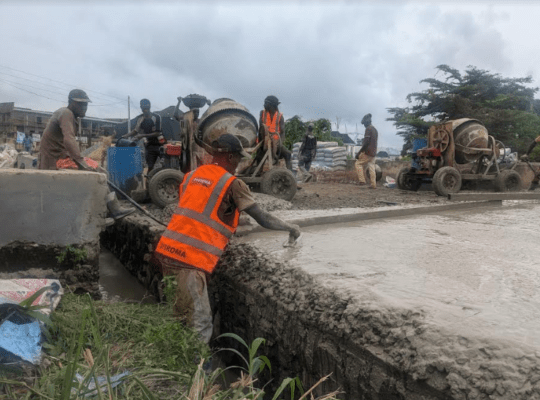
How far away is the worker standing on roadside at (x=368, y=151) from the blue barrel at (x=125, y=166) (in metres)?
5.06

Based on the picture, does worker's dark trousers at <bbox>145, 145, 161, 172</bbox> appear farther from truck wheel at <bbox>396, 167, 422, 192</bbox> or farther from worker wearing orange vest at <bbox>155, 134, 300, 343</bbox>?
worker wearing orange vest at <bbox>155, 134, 300, 343</bbox>

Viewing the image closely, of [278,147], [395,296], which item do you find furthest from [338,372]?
[278,147]

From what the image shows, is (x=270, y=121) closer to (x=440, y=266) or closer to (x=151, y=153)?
(x=151, y=153)

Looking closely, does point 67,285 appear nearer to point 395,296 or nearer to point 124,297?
point 124,297

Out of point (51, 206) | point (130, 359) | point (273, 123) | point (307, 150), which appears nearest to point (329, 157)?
point (307, 150)

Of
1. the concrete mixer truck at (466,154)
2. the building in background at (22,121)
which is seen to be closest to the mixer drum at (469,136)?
the concrete mixer truck at (466,154)

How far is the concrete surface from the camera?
329 centimetres

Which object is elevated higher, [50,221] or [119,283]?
[50,221]

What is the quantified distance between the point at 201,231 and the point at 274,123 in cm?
474

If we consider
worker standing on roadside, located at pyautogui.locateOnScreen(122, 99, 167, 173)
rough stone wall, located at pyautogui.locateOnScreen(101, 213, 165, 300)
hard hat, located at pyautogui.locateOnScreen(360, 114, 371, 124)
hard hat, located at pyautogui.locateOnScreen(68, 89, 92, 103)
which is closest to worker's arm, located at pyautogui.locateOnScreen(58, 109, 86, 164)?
hard hat, located at pyautogui.locateOnScreen(68, 89, 92, 103)

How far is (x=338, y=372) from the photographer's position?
78.5 inches

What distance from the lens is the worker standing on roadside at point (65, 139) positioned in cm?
450

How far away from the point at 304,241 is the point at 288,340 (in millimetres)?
1235

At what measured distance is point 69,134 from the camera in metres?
4.50
